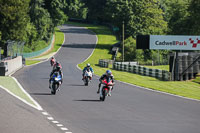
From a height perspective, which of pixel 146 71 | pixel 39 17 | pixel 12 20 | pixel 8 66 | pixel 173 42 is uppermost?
pixel 39 17

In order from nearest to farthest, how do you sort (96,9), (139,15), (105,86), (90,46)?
(105,86)
(139,15)
(90,46)
(96,9)

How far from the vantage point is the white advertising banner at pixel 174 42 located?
4534 centimetres

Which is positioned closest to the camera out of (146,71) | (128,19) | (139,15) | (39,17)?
(146,71)

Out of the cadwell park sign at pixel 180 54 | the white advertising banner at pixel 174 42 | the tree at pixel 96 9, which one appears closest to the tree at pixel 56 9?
the tree at pixel 96 9

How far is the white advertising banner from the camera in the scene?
45.3m

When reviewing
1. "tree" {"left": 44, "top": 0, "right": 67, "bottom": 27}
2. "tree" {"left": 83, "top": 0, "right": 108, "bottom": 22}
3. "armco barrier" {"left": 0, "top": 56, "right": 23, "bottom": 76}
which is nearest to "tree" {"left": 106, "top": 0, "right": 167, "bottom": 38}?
"tree" {"left": 44, "top": 0, "right": 67, "bottom": 27}

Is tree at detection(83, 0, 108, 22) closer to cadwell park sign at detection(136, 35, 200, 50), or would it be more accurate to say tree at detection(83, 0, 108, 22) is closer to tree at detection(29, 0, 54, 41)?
tree at detection(29, 0, 54, 41)

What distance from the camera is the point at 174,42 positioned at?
45.3 m

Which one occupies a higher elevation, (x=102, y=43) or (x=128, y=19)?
(x=128, y=19)

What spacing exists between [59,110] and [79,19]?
13442 centimetres

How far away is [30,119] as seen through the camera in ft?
44.1

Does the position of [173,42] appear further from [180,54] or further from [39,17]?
[39,17]

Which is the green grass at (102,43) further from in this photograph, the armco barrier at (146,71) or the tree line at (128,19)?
the armco barrier at (146,71)

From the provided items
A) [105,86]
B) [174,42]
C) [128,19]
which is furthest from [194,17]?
[105,86]
